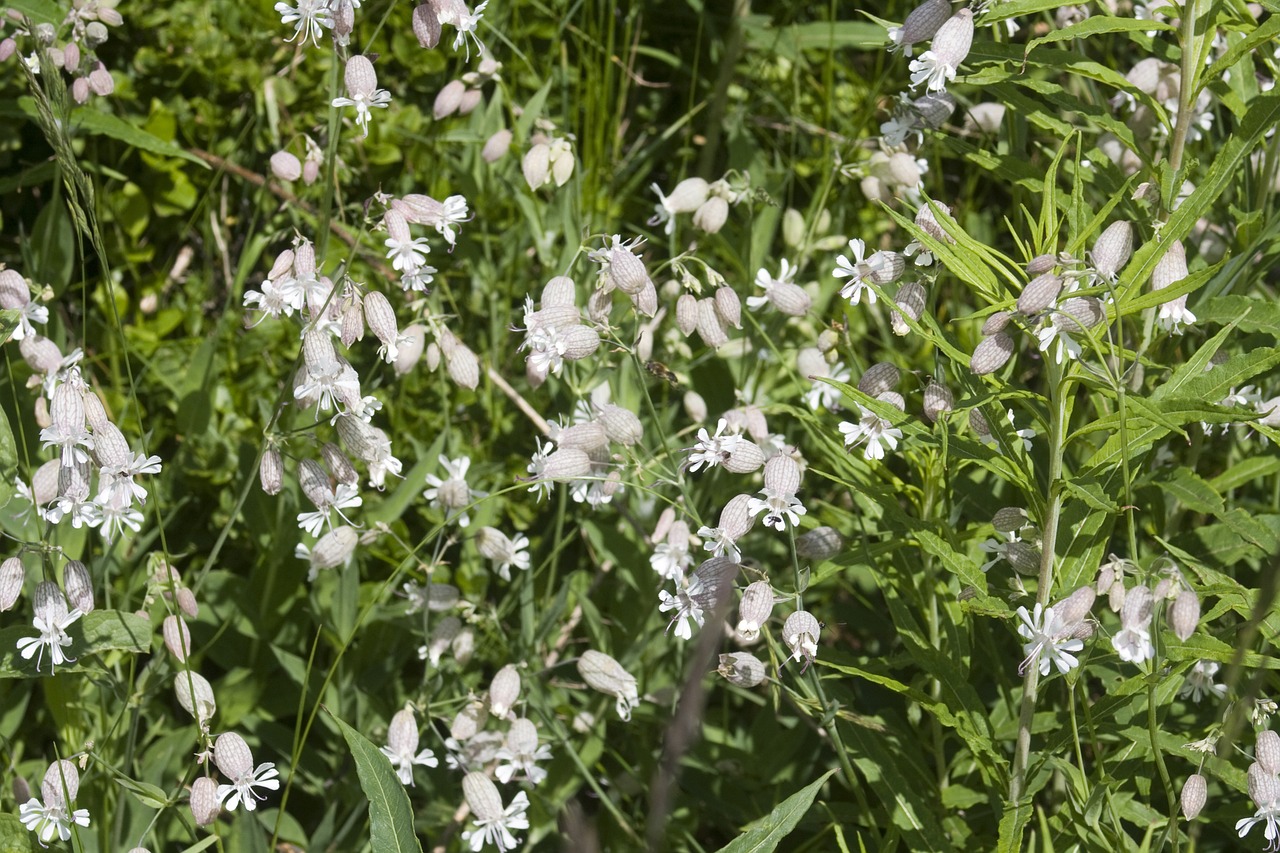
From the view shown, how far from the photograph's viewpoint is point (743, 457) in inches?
75.7

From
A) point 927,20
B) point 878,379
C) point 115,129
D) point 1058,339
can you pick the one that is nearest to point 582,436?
point 878,379

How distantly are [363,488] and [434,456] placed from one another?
39 centimetres

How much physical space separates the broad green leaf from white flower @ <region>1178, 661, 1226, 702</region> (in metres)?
0.72

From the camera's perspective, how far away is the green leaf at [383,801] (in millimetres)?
1663

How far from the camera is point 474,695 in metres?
2.14

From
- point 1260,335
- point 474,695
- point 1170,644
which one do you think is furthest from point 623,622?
point 1260,335

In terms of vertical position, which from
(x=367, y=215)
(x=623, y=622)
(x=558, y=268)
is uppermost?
(x=367, y=215)

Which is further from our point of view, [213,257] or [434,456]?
[213,257]

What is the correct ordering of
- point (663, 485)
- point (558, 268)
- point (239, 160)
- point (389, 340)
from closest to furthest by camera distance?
point (389, 340)
point (663, 485)
point (558, 268)
point (239, 160)

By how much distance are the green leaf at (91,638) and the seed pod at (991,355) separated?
1357mm

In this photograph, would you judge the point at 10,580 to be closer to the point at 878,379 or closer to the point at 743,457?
the point at 743,457

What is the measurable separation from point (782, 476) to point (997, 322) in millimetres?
371

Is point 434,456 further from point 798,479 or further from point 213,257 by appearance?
point 213,257

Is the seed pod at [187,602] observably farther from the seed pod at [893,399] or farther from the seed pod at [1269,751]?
the seed pod at [1269,751]
